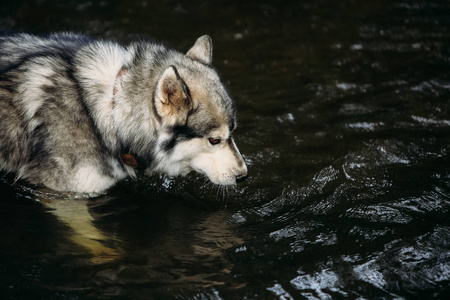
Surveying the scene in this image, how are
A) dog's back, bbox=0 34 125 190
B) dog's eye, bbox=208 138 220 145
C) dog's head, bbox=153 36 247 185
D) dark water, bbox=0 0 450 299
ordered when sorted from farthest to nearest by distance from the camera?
1. dog's eye, bbox=208 138 220 145
2. dog's back, bbox=0 34 125 190
3. dog's head, bbox=153 36 247 185
4. dark water, bbox=0 0 450 299

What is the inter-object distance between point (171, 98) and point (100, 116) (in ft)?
2.45

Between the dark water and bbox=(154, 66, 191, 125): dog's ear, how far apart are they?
3.75ft

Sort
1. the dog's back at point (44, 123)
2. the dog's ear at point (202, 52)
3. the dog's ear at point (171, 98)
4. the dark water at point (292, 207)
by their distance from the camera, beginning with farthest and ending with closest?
the dog's ear at point (202, 52), the dog's back at point (44, 123), the dog's ear at point (171, 98), the dark water at point (292, 207)

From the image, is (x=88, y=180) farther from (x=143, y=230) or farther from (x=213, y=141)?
(x=213, y=141)

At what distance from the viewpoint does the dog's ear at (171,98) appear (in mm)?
3973

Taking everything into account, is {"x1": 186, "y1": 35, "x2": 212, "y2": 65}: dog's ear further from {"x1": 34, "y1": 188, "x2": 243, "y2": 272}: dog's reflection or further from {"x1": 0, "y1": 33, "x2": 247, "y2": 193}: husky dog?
{"x1": 34, "y1": 188, "x2": 243, "y2": 272}: dog's reflection

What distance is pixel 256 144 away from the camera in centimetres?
612

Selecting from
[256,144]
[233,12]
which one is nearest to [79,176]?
[256,144]

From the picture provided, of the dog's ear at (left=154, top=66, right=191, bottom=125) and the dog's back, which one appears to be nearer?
the dog's ear at (left=154, top=66, right=191, bottom=125)

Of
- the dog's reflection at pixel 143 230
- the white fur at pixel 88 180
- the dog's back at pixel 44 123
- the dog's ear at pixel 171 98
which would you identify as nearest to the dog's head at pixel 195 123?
the dog's ear at pixel 171 98

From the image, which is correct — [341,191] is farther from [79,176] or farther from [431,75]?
[431,75]

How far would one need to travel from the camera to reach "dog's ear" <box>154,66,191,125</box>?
13.0 ft

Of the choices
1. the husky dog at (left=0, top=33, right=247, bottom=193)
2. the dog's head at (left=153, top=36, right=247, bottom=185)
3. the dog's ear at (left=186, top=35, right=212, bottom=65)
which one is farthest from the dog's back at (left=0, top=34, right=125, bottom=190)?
the dog's ear at (left=186, top=35, right=212, bottom=65)

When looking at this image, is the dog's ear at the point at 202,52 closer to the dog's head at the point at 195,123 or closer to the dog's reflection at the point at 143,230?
the dog's head at the point at 195,123
